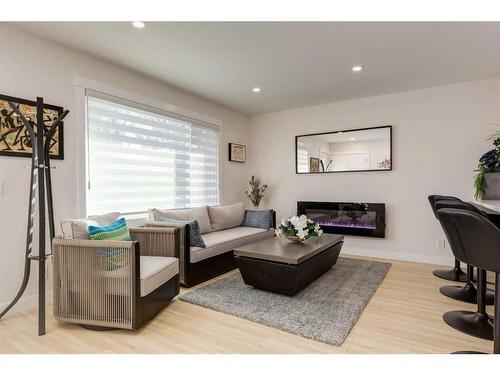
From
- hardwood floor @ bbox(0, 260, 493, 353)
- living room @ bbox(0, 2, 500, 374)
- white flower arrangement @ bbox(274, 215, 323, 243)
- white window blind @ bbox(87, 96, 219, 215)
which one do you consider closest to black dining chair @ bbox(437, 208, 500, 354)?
living room @ bbox(0, 2, 500, 374)

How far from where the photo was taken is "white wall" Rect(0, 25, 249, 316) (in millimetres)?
2451

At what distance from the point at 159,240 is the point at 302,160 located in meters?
3.05

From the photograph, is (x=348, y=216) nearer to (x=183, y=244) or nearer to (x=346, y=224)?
(x=346, y=224)

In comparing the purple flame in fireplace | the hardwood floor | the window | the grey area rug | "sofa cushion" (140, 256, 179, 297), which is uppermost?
the window

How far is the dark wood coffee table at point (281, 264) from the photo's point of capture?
2.68 meters

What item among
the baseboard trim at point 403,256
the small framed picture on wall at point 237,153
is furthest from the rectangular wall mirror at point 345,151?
the baseboard trim at point 403,256

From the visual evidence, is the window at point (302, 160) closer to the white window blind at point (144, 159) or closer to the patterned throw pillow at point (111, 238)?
the white window blind at point (144, 159)

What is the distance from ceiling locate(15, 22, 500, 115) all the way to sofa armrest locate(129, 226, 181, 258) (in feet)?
6.03

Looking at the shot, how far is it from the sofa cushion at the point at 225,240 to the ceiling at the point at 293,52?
81.1 inches

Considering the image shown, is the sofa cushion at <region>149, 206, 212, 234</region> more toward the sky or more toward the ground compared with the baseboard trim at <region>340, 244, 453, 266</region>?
more toward the sky

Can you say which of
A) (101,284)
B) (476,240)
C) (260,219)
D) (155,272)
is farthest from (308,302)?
(260,219)

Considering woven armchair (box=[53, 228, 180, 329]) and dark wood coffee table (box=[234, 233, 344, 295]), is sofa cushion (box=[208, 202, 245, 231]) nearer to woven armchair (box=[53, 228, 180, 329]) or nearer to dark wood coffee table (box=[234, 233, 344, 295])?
dark wood coffee table (box=[234, 233, 344, 295])

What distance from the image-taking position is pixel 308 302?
265cm
